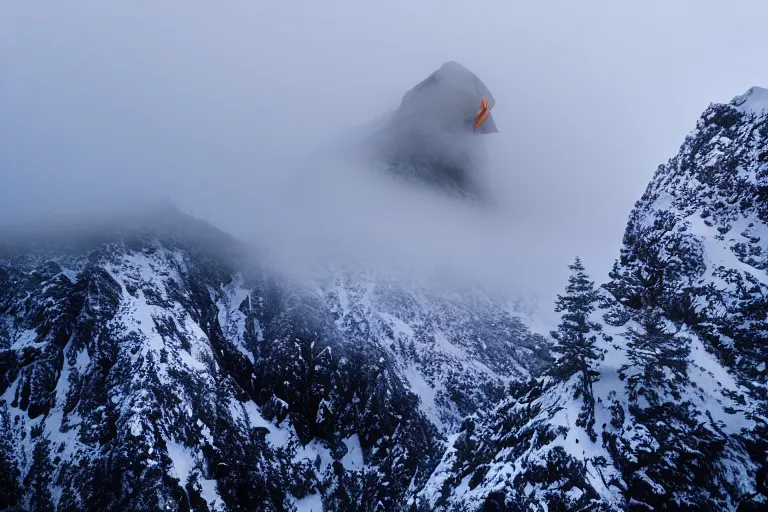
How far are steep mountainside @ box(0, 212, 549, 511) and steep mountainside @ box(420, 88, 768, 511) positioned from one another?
1786 centimetres

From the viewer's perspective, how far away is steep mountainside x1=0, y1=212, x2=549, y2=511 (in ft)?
222

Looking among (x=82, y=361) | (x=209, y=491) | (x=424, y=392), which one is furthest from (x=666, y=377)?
(x=82, y=361)

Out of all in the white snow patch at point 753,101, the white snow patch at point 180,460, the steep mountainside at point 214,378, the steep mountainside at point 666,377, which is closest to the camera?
the steep mountainside at point 666,377

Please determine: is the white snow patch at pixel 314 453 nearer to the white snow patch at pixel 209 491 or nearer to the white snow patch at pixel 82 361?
the white snow patch at pixel 209 491

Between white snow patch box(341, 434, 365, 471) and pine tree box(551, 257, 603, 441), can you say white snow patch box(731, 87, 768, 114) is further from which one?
white snow patch box(341, 434, 365, 471)

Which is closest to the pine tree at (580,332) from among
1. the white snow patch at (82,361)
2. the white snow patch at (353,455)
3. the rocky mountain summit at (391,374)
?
the rocky mountain summit at (391,374)

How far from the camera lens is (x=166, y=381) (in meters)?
75.2

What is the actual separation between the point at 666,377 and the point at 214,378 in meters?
73.6

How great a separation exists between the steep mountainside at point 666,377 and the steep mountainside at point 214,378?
58.6ft

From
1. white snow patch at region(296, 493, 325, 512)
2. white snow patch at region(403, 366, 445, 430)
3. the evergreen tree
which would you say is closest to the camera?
the evergreen tree

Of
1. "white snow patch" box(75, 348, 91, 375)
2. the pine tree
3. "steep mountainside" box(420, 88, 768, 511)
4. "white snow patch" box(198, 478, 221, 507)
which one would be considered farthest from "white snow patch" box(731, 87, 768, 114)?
"white snow patch" box(75, 348, 91, 375)

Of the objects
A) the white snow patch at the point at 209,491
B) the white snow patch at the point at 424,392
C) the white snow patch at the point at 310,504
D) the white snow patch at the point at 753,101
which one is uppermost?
the white snow patch at the point at 753,101

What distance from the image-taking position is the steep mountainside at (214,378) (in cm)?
6775

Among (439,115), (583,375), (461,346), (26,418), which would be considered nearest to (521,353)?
(461,346)
